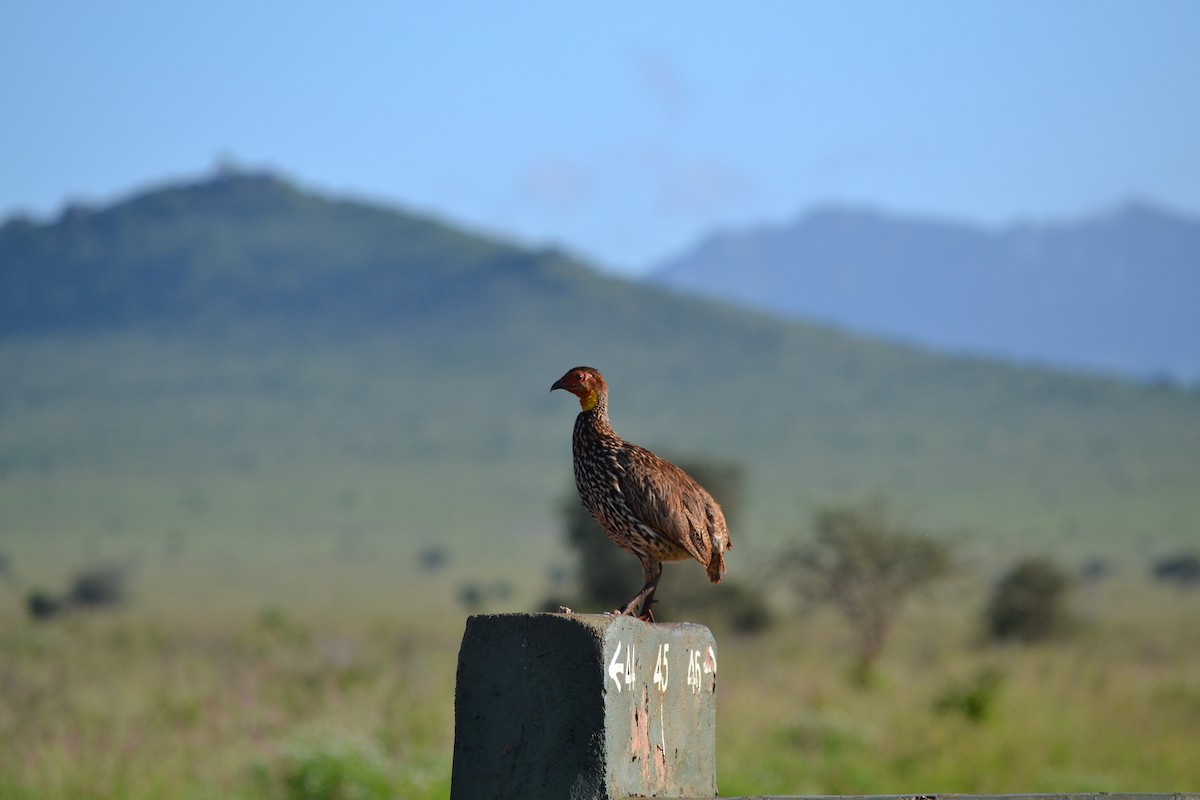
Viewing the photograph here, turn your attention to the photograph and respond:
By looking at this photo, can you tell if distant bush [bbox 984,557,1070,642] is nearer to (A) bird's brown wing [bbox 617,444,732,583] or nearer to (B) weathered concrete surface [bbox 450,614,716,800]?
(A) bird's brown wing [bbox 617,444,732,583]

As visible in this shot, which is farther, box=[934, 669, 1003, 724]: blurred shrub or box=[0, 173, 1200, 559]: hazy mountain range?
box=[0, 173, 1200, 559]: hazy mountain range

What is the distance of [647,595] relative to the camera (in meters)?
5.65

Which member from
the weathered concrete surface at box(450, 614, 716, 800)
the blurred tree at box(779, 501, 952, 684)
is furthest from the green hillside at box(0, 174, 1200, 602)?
the weathered concrete surface at box(450, 614, 716, 800)

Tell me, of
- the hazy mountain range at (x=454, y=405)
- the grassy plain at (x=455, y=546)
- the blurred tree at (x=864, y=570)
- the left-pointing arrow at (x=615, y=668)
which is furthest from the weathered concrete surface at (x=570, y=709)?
the hazy mountain range at (x=454, y=405)

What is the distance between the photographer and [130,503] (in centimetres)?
8894

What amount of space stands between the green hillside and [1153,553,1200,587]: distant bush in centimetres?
735

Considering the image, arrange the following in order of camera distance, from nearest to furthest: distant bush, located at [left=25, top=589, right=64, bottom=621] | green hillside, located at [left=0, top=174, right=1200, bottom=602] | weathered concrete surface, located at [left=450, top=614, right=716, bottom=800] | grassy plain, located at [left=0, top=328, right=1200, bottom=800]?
weathered concrete surface, located at [left=450, top=614, right=716, bottom=800], grassy plain, located at [left=0, top=328, right=1200, bottom=800], distant bush, located at [left=25, top=589, right=64, bottom=621], green hillside, located at [left=0, top=174, right=1200, bottom=602]

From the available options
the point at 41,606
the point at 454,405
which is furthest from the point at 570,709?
the point at 454,405

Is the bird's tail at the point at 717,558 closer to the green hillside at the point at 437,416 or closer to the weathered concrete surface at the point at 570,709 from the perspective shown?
the weathered concrete surface at the point at 570,709

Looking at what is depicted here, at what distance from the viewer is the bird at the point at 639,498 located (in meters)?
5.49

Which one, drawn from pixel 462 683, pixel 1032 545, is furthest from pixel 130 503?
pixel 462 683

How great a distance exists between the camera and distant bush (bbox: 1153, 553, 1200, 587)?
59812 mm

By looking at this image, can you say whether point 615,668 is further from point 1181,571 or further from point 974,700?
point 1181,571

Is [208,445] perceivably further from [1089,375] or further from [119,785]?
[119,785]
